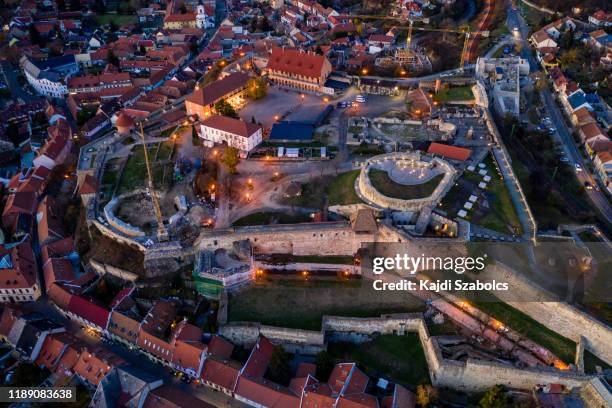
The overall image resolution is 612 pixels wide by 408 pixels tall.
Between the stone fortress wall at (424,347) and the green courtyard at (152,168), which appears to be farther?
the green courtyard at (152,168)

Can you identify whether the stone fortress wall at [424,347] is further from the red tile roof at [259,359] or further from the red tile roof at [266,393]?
the red tile roof at [266,393]

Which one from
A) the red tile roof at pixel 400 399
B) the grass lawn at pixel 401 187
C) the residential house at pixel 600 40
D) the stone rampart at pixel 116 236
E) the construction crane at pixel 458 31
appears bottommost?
the red tile roof at pixel 400 399

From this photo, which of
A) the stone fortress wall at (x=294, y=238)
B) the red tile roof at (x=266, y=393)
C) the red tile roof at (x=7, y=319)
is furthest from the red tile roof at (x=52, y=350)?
the red tile roof at (x=266, y=393)

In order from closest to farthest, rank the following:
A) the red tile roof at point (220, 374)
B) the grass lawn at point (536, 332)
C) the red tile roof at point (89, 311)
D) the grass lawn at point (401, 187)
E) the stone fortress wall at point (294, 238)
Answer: the grass lawn at point (536, 332), the red tile roof at point (220, 374), the red tile roof at point (89, 311), the stone fortress wall at point (294, 238), the grass lawn at point (401, 187)

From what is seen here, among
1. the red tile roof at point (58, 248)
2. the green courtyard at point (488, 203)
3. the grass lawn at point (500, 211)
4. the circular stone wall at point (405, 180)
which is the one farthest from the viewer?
the red tile roof at point (58, 248)

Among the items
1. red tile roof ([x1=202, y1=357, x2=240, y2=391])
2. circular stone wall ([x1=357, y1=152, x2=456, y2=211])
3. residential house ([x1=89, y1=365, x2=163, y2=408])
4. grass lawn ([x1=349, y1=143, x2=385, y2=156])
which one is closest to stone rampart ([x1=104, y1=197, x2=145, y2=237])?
residential house ([x1=89, y1=365, x2=163, y2=408])

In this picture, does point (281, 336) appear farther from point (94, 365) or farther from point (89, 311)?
point (89, 311)

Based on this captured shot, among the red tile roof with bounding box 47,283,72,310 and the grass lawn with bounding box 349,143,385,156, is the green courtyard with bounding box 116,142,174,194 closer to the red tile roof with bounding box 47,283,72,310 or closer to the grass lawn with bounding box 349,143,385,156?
the red tile roof with bounding box 47,283,72,310

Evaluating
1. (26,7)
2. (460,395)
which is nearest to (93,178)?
(460,395)

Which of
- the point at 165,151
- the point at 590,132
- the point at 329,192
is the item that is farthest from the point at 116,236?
the point at 590,132
